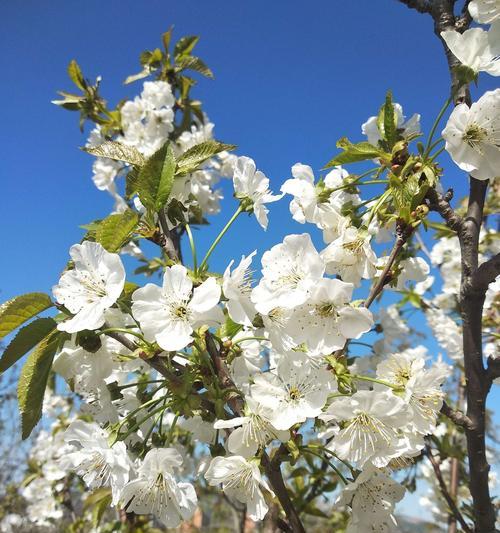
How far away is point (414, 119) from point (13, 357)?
1256mm

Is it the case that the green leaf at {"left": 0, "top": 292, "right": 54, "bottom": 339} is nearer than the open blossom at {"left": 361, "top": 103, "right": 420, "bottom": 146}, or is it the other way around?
the green leaf at {"left": 0, "top": 292, "right": 54, "bottom": 339}

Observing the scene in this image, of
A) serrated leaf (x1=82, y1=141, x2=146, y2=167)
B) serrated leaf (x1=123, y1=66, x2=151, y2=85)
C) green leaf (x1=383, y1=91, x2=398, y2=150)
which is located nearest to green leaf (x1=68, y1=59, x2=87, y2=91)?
serrated leaf (x1=123, y1=66, x2=151, y2=85)

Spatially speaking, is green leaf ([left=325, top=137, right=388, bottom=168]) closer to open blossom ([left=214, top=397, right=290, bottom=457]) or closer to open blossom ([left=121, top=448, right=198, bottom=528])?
open blossom ([left=214, top=397, right=290, bottom=457])

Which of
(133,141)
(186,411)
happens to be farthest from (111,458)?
(133,141)

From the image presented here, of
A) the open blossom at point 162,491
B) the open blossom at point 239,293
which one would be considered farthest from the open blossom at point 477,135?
the open blossom at point 162,491

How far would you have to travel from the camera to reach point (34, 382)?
1.02 metres

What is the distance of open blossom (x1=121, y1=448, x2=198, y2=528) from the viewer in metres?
1.07

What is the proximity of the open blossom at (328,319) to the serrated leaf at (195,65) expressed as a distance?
2332 mm

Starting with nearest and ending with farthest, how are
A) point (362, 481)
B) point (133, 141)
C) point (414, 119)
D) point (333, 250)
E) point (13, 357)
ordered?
1. point (13, 357)
2. point (362, 481)
3. point (333, 250)
4. point (414, 119)
5. point (133, 141)

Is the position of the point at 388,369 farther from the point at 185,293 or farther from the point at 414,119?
the point at 414,119

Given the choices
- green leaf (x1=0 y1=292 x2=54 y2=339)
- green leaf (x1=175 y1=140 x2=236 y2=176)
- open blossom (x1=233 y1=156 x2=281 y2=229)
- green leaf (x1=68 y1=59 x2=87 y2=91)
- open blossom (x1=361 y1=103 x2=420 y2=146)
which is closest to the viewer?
green leaf (x1=0 y1=292 x2=54 y2=339)

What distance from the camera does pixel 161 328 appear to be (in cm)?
105

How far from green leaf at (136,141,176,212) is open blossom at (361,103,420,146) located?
67cm

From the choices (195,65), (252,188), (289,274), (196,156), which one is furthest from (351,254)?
(195,65)
